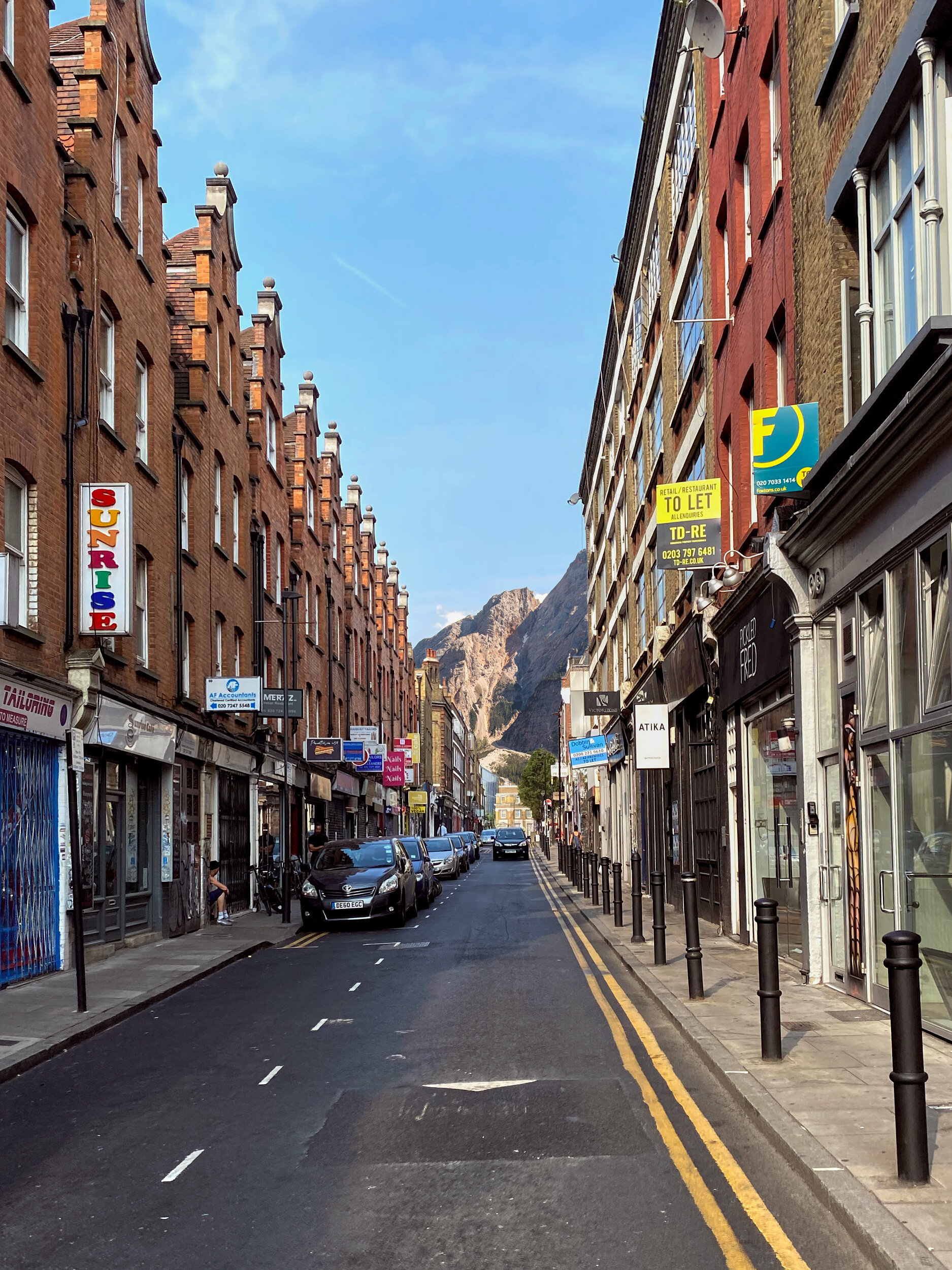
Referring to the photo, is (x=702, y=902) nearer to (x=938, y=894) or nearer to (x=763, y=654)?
(x=763, y=654)

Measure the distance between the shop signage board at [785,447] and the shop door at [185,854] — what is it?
12.7m

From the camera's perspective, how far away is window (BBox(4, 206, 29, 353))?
52.4ft

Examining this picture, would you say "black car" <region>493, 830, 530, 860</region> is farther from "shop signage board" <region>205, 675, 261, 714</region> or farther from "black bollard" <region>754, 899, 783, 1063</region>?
"black bollard" <region>754, 899, 783, 1063</region>

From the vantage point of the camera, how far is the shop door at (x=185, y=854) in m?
21.9

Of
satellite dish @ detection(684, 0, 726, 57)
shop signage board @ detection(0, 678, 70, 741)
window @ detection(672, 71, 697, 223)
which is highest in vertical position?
window @ detection(672, 71, 697, 223)

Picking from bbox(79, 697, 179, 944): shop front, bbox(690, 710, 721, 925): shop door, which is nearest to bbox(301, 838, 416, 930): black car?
bbox(79, 697, 179, 944): shop front

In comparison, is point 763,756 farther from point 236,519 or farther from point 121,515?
point 236,519

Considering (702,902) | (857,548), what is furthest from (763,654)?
(702,902)

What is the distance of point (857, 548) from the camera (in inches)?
449

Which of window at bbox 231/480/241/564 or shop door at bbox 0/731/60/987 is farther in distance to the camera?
window at bbox 231/480/241/564

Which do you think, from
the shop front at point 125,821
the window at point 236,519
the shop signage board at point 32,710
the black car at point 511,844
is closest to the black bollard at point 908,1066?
the shop signage board at point 32,710

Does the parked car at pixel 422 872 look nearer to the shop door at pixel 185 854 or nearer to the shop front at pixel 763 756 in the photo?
the shop door at pixel 185 854

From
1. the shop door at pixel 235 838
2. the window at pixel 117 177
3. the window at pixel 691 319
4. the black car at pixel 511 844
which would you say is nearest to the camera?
the window at pixel 117 177

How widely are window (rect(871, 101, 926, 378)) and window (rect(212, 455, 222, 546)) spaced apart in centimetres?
1779
